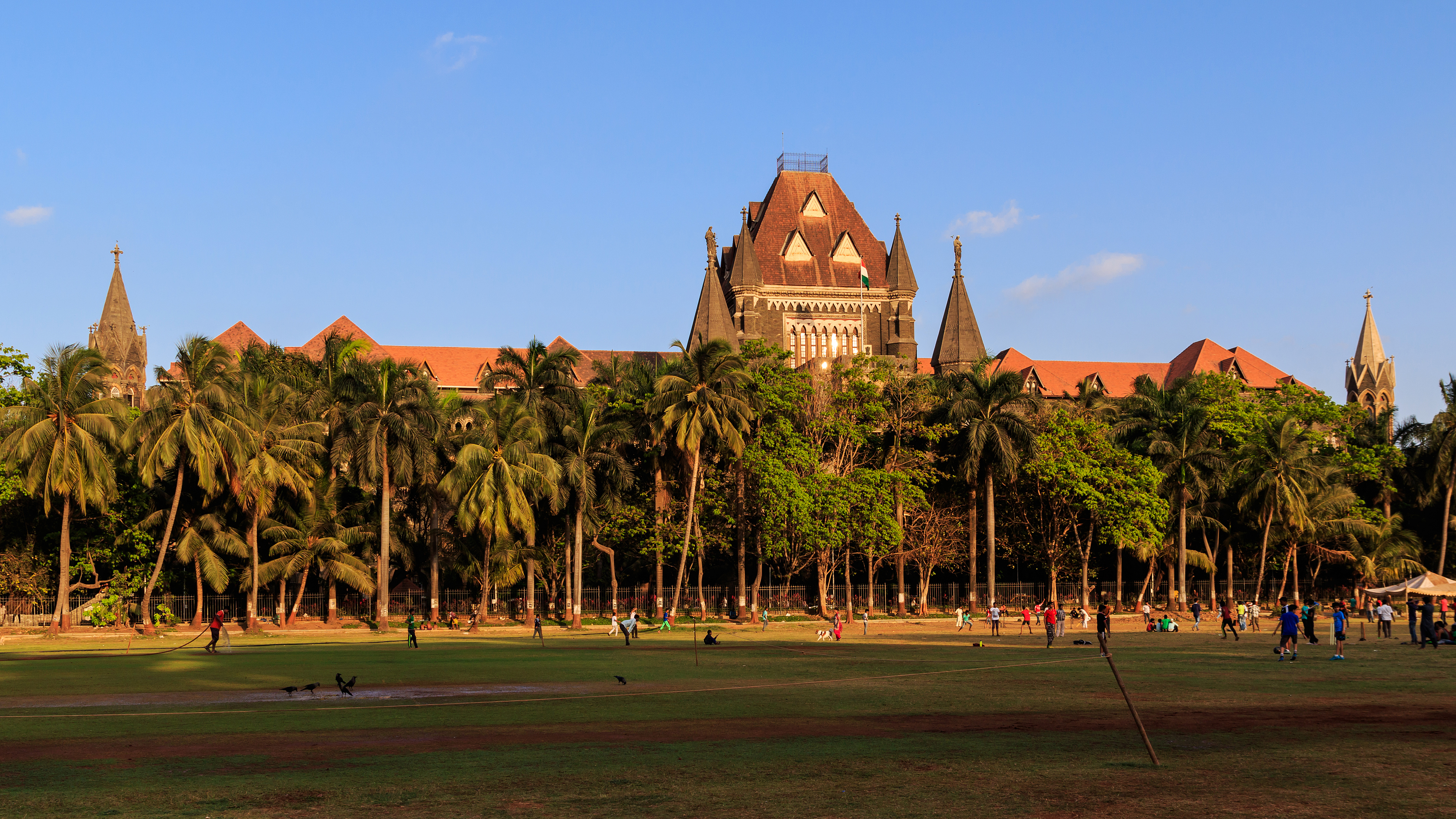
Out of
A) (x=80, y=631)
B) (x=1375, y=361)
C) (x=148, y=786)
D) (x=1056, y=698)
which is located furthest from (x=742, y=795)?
(x=1375, y=361)

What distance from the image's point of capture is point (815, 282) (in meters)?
95.8

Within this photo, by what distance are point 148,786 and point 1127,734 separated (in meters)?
12.3

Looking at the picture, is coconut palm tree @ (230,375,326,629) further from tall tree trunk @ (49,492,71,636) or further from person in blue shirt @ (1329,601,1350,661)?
person in blue shirt @ (1329,601,1350,661)

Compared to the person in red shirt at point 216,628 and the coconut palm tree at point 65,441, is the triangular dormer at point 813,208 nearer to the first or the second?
the coconut palm tree at point 65,441

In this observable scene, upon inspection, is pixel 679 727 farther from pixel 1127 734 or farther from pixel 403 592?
pixel 403 592

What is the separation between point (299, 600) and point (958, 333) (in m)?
53.4

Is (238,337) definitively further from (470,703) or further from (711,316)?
(470,703)

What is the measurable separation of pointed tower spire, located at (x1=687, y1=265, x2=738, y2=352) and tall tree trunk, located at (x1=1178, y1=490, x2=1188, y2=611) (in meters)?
31.8

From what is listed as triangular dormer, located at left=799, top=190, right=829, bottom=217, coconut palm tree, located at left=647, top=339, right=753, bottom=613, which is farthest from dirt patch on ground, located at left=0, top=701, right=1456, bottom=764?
triangular dormer, located at left=799, top=190, right=829, bottom=217

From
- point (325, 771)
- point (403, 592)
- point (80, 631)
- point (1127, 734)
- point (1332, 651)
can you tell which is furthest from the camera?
point (403, 592)

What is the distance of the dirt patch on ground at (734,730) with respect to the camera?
601 inches

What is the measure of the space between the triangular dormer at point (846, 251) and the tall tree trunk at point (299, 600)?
182 ft

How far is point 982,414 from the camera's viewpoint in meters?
60.3

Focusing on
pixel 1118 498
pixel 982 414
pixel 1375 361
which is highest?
pixel 1375 361
